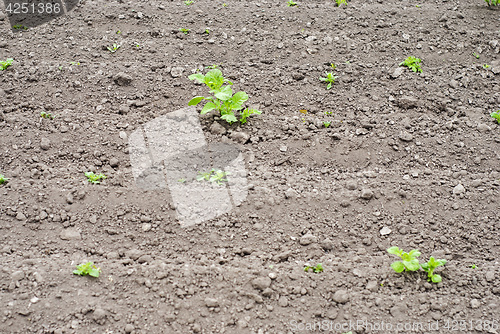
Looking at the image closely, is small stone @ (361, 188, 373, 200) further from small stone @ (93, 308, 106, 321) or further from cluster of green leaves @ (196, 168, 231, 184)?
small stone @ (93, 308, 106, 321)

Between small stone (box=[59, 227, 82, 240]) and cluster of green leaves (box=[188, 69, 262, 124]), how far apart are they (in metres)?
1.32

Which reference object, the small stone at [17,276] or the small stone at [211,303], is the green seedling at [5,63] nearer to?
the small stone at [17,276]

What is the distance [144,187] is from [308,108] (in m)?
1.63

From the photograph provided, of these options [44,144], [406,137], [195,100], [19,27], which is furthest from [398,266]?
[19,27]

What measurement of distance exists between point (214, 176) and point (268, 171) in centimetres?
44

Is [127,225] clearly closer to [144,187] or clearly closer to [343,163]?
[144,187]

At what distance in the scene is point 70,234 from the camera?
2.83m

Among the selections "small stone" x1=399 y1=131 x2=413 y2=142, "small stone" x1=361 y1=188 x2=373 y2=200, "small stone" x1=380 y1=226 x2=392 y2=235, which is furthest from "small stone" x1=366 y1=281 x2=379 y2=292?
"small stone" x1=399 y1=131 x2=413 y2=142

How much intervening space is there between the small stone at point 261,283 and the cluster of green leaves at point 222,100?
140cm

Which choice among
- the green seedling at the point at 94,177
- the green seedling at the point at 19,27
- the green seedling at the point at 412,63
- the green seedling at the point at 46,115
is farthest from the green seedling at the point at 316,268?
the green seedling at the point at 19,27

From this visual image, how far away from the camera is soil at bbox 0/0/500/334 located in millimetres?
2461

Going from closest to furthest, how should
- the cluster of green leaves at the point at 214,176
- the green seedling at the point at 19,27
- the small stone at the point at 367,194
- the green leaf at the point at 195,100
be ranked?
the small stone at the point at 367,194, the cluster of green leaves at the point at 214,176, the green leaf at the point at 195,100, the green seedling at the point at 19,27

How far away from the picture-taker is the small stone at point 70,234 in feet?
9.23

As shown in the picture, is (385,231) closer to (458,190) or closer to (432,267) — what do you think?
(432,267)
